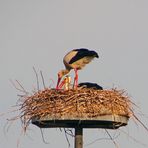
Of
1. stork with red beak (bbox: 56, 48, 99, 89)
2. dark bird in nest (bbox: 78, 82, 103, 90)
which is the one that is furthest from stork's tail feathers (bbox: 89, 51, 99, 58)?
dark bird in nest (bbox: 78, 82, 103, 90)

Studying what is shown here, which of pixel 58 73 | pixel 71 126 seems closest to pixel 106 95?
pixel 71 126

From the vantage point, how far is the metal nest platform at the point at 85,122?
8.34m

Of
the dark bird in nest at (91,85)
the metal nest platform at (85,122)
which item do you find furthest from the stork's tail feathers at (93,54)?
the metal nest platform at (85,122)

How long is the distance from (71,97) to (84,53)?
1.54 m

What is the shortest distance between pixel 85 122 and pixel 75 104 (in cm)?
50

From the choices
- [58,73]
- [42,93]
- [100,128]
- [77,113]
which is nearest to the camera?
[77,113]

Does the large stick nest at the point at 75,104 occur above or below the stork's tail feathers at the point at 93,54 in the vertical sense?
below

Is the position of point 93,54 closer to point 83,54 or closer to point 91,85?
point 83,54

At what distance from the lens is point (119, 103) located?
28.2 feet

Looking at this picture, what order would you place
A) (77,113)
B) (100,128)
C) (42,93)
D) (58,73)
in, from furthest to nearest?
(58,73)
(100,128)
(42,93)
(77,113)

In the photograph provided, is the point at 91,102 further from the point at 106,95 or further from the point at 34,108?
the point at 34,108

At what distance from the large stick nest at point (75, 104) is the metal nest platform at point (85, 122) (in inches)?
2.2

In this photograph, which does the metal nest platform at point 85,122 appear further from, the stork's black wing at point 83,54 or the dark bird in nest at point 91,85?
the stork's black wing at point 83,54

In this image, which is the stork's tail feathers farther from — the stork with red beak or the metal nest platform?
→ the metal nest platform
